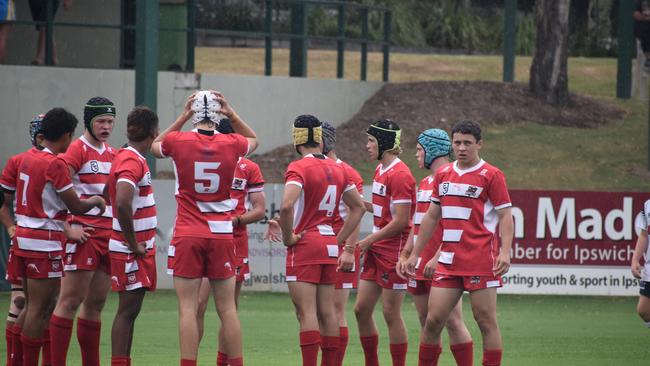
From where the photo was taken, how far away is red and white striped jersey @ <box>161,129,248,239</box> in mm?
9148

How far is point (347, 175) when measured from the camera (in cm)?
1005

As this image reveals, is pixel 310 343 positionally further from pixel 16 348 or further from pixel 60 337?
pixel 16 348

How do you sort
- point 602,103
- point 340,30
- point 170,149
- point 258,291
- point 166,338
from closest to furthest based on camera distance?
point 170,149 < point 166,338 < point 258,291 < point 340,30 < point 602,103

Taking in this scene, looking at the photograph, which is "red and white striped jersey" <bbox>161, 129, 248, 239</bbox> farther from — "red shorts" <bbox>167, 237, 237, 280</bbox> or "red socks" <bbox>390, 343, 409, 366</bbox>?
"red socks" <bbox>390, 343, 409, 366</bbox>

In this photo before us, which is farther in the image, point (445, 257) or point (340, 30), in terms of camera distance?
point (340, 30)

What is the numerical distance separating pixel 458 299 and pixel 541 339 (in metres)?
4.50

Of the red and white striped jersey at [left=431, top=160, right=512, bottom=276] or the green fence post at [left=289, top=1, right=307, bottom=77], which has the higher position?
the green fence post at [left=289, top=1, right=307, bottom=77]

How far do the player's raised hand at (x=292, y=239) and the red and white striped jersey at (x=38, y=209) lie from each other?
1826 millimetres

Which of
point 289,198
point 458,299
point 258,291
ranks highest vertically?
point 289,198

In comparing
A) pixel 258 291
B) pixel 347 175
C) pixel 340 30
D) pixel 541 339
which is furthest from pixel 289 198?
pixel 340 30

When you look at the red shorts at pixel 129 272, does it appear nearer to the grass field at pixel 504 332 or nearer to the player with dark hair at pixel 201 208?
the player with dark hair at pixel 201 208

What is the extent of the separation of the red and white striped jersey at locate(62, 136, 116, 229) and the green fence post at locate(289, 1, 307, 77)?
14643 mm

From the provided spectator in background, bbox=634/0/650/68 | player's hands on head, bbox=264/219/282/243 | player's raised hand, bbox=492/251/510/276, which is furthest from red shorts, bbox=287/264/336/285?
spectator in background, bbox=634/0/650/68

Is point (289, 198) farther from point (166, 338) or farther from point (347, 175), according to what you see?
point (166, 338)
